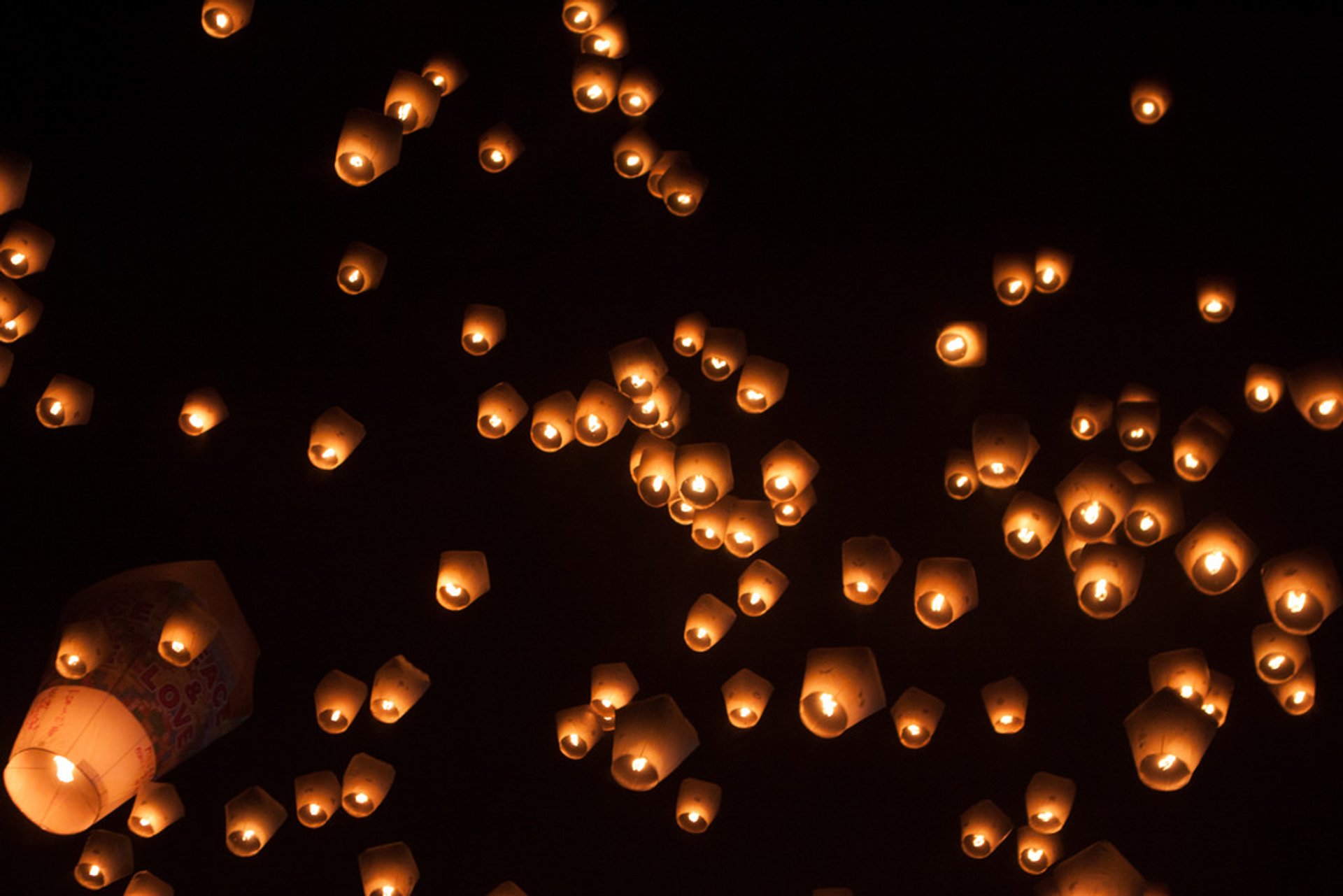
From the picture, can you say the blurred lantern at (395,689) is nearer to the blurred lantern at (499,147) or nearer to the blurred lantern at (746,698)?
the blurred lantern at (746,698)

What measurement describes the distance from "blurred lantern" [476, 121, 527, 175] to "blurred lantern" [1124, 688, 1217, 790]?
212 cm

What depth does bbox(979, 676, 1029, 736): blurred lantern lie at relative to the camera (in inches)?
94.5

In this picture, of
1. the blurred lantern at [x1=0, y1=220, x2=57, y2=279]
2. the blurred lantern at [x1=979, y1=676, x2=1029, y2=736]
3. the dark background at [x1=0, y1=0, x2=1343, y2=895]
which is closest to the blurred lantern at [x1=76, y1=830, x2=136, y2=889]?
the dark background at [x1=0, y1=0, x2=1343, y2=895]

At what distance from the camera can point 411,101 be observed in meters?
2.56

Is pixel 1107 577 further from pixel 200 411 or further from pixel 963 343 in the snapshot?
pixel 200 411

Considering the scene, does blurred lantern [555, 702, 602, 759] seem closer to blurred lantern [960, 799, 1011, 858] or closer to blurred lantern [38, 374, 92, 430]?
blurred lantern [960, 799, 1011, 858]

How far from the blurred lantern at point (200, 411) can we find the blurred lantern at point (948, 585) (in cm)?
196

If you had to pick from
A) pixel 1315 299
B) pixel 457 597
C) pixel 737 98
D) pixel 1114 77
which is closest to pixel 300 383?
pixel 457 597

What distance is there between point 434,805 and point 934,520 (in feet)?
5.26

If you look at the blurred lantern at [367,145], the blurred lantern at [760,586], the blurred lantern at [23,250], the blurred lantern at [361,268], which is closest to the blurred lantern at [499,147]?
the blurred lantern at [367,145]

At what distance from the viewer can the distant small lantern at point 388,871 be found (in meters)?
2.40

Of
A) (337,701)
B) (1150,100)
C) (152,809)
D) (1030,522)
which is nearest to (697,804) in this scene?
(337,701)

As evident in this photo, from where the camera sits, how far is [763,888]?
8.47ft

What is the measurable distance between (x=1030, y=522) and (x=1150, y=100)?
1.33m
